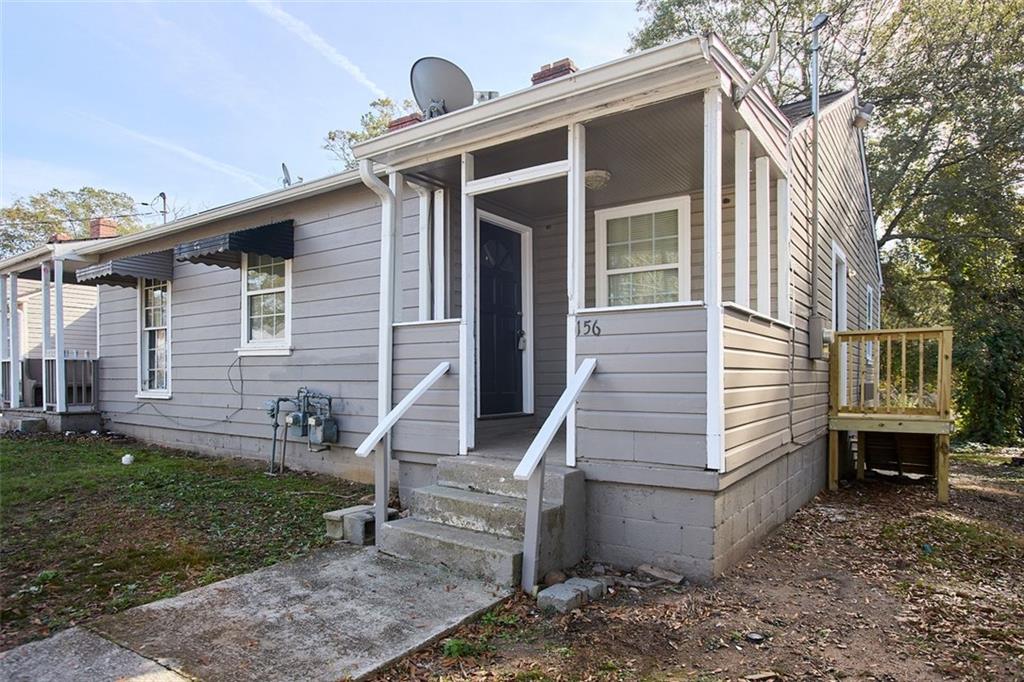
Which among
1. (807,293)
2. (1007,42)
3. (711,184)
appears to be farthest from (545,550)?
(1007,42)

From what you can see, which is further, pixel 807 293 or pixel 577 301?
pixel 807 293

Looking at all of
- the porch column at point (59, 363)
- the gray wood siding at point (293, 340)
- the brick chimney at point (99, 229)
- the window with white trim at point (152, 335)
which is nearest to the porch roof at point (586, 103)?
the gray wood siding at point (293, 340)

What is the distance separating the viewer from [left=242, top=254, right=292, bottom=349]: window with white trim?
22.2 ft

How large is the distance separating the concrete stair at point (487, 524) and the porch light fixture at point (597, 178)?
93.2 inches

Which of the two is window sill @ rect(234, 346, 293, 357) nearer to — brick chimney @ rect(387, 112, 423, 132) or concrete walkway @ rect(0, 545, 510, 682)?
brick chimney @ rect(387, 112, 423, 132)

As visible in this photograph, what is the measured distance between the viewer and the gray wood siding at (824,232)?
17.4 feet

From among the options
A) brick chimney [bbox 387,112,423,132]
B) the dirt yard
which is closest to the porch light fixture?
brick chimney [bbox 387,112,423,132]

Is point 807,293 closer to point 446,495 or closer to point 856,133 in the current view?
point 446,495

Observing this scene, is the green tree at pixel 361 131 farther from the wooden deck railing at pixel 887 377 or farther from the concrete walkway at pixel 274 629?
the concrete walkway at pixel 274 629

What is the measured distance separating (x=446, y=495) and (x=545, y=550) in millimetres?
855

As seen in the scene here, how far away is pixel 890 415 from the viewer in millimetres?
5938

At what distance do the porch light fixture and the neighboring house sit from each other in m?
0.04

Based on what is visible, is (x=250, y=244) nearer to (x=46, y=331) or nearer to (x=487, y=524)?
(x=487, y=524)

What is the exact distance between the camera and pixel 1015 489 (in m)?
6.86
